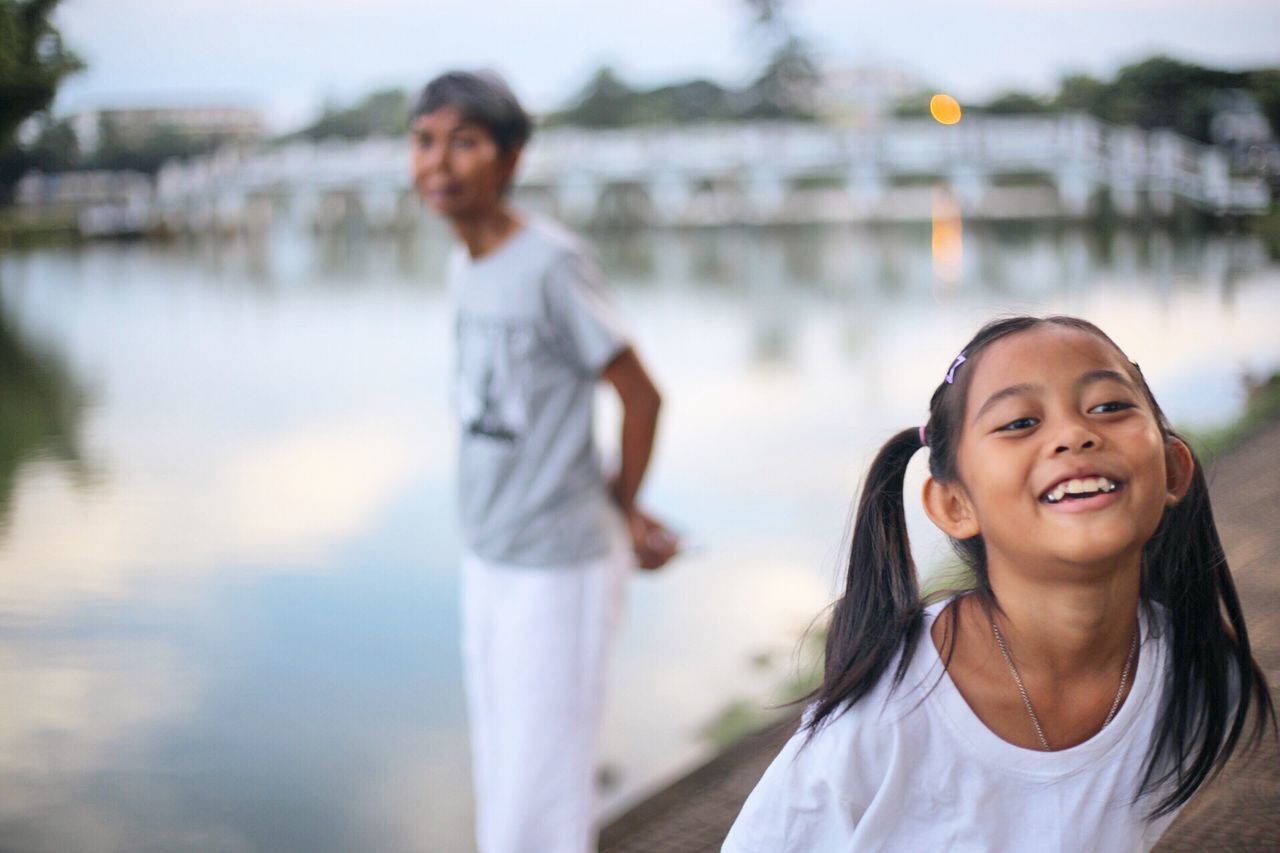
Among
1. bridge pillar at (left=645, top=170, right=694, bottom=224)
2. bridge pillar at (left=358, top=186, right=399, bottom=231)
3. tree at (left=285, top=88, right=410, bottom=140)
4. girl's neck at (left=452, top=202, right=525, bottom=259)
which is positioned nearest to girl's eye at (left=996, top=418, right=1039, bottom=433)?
girl's neck at (left=452, top=202, right=525, bottom=259)

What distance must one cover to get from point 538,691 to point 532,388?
18.3 inches

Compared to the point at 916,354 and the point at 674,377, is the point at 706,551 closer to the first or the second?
the point at 674,377

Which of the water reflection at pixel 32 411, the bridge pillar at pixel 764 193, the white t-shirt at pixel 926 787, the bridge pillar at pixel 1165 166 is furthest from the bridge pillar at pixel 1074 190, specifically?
the white t-shirt at pixel 926 787

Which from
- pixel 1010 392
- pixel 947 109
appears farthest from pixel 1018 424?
pixel 947 109

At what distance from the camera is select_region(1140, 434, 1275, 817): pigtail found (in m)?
1.34

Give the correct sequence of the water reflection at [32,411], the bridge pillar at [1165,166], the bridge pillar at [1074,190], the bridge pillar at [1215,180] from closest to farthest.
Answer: the water reflection at [32,411]
the bridge pillar at [1215,180]
the bridge pillar at [1165,166]
the bridge pillar at [1074,190]

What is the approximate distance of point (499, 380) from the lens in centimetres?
222

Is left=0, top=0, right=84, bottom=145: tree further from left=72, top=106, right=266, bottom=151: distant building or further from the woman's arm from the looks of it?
the woman's arm

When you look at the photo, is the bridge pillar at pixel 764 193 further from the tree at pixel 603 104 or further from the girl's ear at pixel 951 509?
the girl's ear at pixel 951 509

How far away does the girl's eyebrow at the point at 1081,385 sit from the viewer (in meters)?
1.24

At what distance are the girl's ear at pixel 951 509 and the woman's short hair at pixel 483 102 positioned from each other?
1.16 metres

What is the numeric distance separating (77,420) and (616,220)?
920 inches

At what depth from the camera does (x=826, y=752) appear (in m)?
1.26

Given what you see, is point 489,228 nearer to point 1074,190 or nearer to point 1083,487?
point 1083,487
